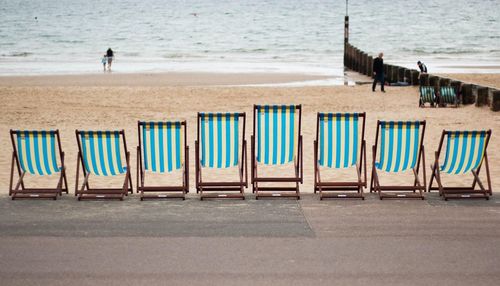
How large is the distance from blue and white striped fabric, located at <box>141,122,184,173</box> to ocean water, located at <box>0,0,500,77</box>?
2715cm

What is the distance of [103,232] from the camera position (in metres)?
6.50

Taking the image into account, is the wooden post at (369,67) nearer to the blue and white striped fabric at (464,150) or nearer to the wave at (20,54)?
the blue and white striped fabric at (464,150)

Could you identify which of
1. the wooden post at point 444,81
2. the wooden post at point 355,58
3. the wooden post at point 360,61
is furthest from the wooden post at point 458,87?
the wooden post at point 355,58

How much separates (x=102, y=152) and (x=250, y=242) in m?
2.45

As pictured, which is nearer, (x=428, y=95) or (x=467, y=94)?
(x=428, y=95)

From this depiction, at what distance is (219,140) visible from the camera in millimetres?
8062

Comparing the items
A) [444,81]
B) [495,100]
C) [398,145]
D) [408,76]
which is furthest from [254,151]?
[408,76]

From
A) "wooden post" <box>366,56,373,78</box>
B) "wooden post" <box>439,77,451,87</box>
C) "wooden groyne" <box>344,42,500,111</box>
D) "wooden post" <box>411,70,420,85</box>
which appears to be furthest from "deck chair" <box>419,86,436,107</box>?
"wooden post" <box>366,56,373,78</box>

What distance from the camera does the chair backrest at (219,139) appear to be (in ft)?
26.1

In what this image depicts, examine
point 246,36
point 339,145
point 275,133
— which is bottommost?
point 246,36

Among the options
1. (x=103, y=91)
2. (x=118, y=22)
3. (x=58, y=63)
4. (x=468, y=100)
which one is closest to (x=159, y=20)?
(x=118, y=22)

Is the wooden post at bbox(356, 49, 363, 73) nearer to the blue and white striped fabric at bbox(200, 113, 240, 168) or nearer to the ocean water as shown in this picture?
the ocean water

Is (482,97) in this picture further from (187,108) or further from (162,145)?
(162,145)

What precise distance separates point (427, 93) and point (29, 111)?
10.5m
